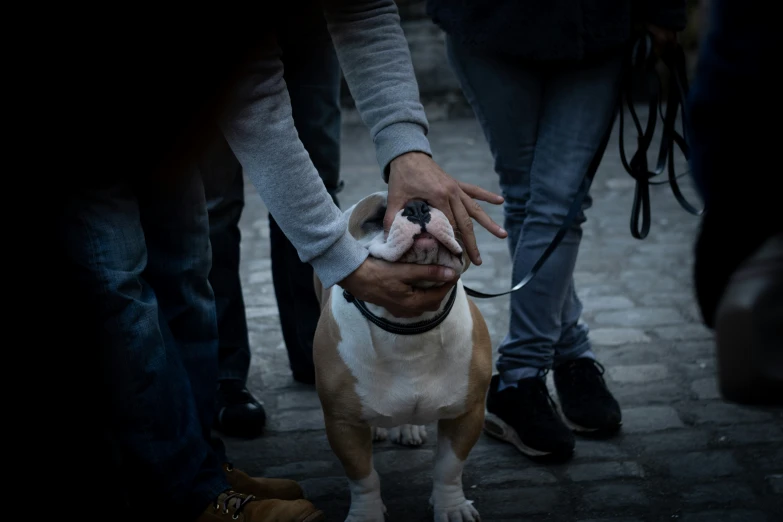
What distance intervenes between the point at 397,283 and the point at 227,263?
47.2 inches

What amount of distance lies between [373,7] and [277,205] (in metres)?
0.57

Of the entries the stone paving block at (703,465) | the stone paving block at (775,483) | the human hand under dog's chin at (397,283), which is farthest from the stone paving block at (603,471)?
the human hand under dog's chin at (397,283)

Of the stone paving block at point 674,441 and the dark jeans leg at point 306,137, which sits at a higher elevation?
the dark jeans leg at point 306,137

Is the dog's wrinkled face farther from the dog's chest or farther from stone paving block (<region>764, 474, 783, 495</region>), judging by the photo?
stone paving block (<region>764, 474, 783, 495</region>)

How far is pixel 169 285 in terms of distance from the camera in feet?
→ 8.04

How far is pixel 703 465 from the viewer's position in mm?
2678

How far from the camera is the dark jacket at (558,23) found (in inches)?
101

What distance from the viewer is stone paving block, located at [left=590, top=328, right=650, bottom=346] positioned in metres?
3.63

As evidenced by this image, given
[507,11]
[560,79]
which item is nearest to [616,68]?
[560,79]

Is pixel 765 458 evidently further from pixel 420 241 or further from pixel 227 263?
pixel 227 263

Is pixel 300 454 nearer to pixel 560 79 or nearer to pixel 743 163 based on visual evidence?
pixel 560 79

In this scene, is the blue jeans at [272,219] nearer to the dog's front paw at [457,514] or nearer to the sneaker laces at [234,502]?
the sneaker laces at [234,502]

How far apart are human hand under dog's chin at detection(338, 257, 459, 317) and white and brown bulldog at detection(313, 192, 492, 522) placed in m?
0.05

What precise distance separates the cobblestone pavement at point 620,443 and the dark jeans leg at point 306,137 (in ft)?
0.73
